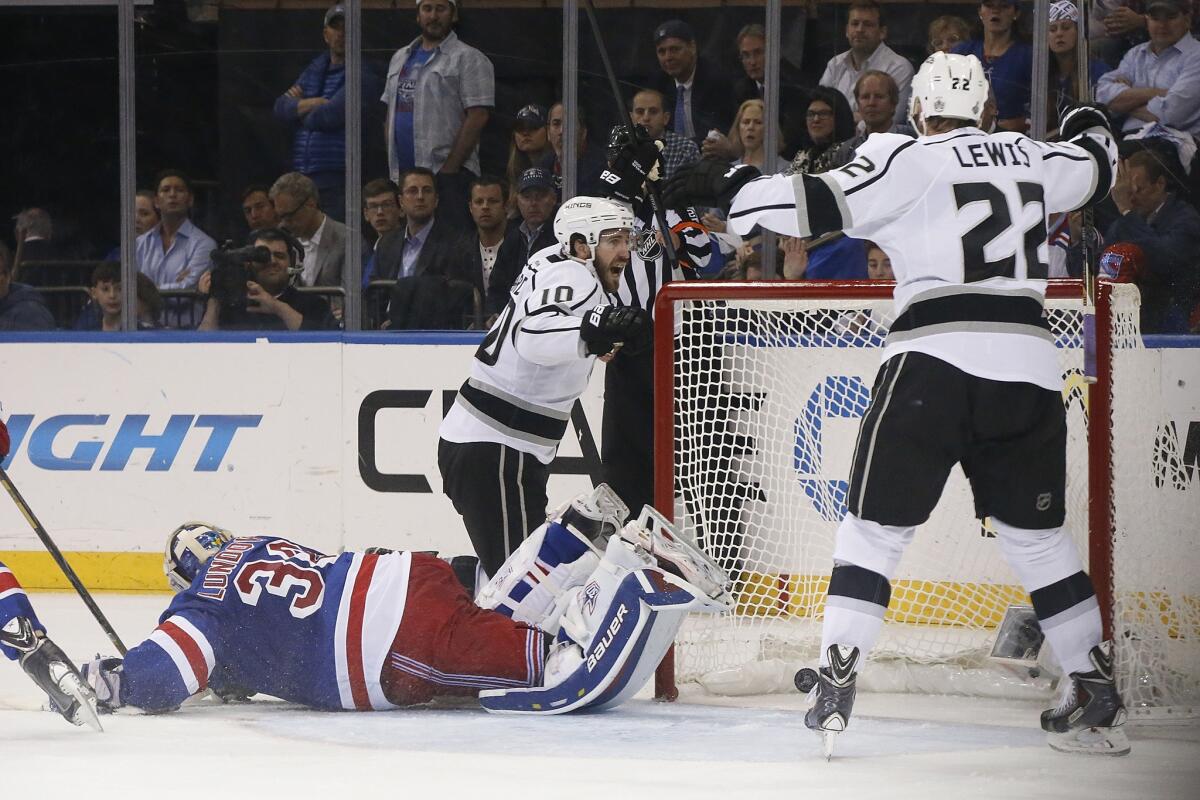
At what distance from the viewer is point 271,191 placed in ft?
18.1

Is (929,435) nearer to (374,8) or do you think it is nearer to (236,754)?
(236,754)

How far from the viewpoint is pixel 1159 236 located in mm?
4746


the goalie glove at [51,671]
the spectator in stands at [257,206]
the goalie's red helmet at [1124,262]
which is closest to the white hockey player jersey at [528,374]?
the goalie glove at [51,671]

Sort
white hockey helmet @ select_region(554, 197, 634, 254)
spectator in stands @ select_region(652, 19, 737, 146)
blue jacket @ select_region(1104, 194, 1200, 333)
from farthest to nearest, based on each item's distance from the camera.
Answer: spectator in stands @ select_region(652, 19, 737, 146) < blue jacket @ select_region(1104, 194, 1200, 333) < white hockey helmet @ select_region(554, 197, 634, 254)

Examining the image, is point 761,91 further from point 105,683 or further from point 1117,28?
point 105,683

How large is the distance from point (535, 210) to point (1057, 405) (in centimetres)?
261

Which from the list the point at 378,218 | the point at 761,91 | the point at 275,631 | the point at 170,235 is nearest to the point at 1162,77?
the point at 761,91

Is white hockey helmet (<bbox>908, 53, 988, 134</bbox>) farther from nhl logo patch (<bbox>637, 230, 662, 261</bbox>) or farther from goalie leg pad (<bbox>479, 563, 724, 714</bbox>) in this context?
nhl logo patch (<bbox>637, 230, 662, 261</bbox>)

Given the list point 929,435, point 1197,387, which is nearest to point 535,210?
point 1197,387

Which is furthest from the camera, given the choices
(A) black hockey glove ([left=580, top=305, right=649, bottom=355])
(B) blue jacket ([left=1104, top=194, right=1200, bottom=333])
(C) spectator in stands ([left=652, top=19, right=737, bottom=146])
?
(C) spectator in stands ([left=652, top=19, right=737, bottom=146])

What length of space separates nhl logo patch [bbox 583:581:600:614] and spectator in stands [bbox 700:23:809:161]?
2.26m

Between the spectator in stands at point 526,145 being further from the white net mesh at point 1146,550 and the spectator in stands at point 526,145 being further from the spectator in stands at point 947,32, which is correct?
the white net mesh at point 1146,550

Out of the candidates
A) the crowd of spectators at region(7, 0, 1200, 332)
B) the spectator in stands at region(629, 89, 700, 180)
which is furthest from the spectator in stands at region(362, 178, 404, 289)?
the spectator in stands at region(629, 89, 700, 180)

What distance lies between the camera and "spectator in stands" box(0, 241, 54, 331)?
5527 millimetres
